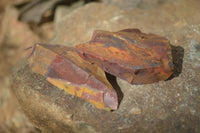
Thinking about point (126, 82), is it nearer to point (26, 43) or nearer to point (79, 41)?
point (79, 41)

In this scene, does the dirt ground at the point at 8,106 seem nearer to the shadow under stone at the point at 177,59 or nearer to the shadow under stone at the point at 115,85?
the shadow under stone at the point at 115,85

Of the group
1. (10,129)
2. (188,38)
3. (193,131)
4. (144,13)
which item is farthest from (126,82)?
(10,129)

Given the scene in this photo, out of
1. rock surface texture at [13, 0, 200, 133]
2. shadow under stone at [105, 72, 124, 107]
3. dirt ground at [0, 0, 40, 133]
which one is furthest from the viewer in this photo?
dirt ground at [0, 0, 40, 133]

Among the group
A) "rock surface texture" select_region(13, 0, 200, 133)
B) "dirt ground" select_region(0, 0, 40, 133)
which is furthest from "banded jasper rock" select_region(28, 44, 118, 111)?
"dirt ground" select_region(0, 0, 40, 133)

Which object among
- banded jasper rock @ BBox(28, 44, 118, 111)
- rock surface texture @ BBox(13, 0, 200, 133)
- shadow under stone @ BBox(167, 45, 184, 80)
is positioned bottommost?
rock surface texture @ BBox(13, 0, 200, 133)

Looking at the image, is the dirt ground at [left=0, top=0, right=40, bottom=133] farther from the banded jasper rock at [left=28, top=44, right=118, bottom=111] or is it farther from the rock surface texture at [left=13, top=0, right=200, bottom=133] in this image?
the banded jasper rock at [left=28, top=44, right=118, bottom=111]

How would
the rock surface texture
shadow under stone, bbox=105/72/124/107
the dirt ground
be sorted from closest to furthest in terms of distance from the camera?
the rock surface texture < shadow under stone, bbox=105/72/124/107 < the dirt ground
